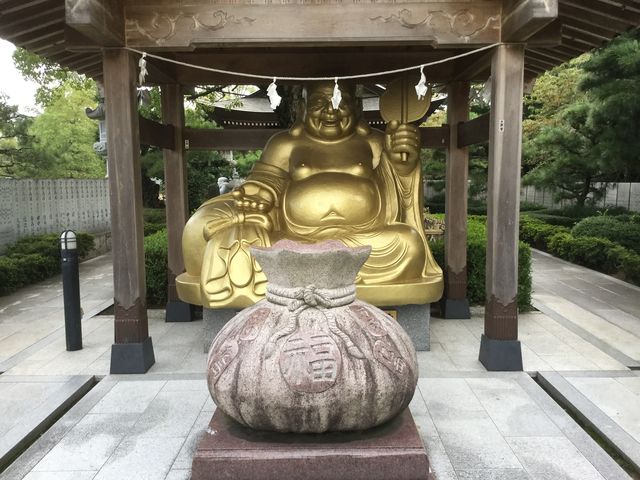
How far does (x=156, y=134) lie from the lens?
565 cm

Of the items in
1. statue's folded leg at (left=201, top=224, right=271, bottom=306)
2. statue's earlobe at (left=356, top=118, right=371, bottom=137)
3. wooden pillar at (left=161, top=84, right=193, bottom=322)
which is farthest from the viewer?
wooden pillar at (left=161, top=84, right=193, bottom=322)

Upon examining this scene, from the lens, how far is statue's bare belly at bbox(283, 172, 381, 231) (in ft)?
18.4

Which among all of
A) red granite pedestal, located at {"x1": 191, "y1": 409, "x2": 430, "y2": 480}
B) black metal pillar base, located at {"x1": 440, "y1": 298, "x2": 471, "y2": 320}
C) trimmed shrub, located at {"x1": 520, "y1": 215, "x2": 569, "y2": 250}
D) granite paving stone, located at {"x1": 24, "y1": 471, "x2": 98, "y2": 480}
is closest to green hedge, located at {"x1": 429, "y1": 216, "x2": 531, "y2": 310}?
black metal pillar base, located at {"x1": 440, "y1": 298, "x2": 471, "y2": 320}

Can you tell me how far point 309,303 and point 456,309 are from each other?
13.2 ft

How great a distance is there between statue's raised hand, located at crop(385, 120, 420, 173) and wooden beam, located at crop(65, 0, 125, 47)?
2778 millimetres

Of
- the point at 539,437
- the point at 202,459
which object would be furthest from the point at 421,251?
the point at 202,459

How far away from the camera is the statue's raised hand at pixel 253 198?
5.43 m

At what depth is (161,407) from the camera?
3947mm

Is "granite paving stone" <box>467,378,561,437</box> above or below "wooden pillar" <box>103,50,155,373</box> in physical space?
below

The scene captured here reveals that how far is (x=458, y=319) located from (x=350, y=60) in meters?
3.17

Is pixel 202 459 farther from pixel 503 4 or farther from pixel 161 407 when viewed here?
pixel 503 4

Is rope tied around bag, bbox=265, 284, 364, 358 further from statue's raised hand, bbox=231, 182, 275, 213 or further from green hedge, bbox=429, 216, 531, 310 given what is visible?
green hedge, bbox=429, 216, 531, 310

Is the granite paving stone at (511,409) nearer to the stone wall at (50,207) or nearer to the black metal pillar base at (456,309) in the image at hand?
Result: the black metal pillar base at (456,309)

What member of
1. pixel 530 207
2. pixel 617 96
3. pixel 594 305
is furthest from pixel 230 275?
pixel 530 207
